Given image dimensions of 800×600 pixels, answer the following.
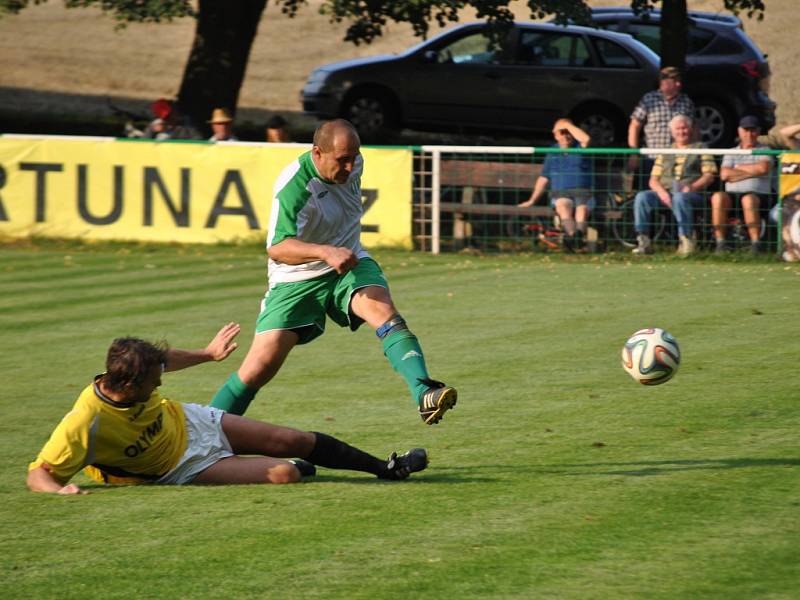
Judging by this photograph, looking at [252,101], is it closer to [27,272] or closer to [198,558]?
[27,272]

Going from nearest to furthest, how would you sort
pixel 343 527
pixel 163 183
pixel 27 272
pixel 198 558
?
pixel 198 558
pixel 343 527
pixel 27 272
pixel 163 183

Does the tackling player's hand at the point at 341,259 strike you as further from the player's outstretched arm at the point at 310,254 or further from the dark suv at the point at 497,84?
the dark suv at the point at 497,84

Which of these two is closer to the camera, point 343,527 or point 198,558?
point 198,558

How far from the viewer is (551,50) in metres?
24.3

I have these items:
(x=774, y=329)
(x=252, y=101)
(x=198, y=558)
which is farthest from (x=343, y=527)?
(x=252, y=101)

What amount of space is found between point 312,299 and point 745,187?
9.95 m

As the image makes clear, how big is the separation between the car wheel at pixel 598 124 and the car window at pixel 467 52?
182 cm

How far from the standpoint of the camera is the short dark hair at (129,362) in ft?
21.6

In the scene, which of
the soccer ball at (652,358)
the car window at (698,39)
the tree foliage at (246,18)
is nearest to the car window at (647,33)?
the car window at (698,39)

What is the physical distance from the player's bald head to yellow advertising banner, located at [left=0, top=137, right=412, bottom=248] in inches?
407

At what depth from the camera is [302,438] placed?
7164mm

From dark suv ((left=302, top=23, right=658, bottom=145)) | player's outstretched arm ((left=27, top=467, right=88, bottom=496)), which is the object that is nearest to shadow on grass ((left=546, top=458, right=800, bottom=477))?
player's outstretched arm ((left=27, top=467, right=88, bottom=496))

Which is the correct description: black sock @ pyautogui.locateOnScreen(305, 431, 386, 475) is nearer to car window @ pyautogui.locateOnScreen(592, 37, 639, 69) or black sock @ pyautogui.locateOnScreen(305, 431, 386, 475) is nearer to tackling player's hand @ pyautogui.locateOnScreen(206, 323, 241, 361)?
tackling player's hand @ pyautogui.locateOnScreen(206, 323, 241, 361)

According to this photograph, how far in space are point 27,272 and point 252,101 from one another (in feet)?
81.5
